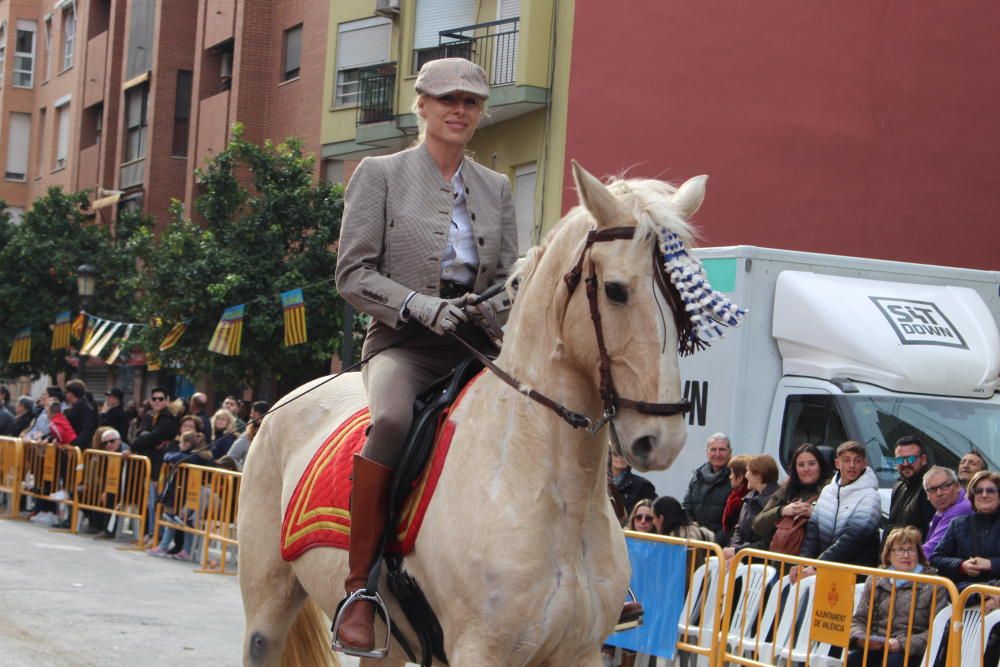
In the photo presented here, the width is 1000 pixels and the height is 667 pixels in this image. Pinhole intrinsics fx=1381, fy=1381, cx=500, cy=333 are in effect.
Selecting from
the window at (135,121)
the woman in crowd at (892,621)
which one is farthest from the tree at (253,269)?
the window at (135,121)

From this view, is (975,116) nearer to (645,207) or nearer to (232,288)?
(232,288)

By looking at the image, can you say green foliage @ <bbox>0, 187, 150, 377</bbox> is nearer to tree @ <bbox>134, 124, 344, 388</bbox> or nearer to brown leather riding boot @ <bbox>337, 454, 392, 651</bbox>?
tree @ <bbox>134, 124, 344, 388</bbox>

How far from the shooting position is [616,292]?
4.24 m

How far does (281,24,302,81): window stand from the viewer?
3103cm

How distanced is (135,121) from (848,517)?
109ft

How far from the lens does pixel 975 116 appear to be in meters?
23.7

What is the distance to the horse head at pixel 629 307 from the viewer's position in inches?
160

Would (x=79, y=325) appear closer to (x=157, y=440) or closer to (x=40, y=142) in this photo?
(x=157, y=440)

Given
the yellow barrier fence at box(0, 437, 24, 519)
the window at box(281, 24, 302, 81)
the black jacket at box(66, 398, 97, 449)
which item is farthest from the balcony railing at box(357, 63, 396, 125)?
the yellow barrier fence at box(0, 437, 24, 519)

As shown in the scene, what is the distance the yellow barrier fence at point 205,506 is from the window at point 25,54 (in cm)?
3611

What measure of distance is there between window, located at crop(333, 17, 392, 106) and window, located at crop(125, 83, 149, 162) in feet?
38.8

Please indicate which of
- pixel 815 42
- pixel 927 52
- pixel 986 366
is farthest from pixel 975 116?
pixel 986 366

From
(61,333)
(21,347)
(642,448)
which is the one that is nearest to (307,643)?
(642,448)

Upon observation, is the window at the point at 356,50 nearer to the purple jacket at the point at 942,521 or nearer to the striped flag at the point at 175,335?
the striped flag at the point at 175,335
